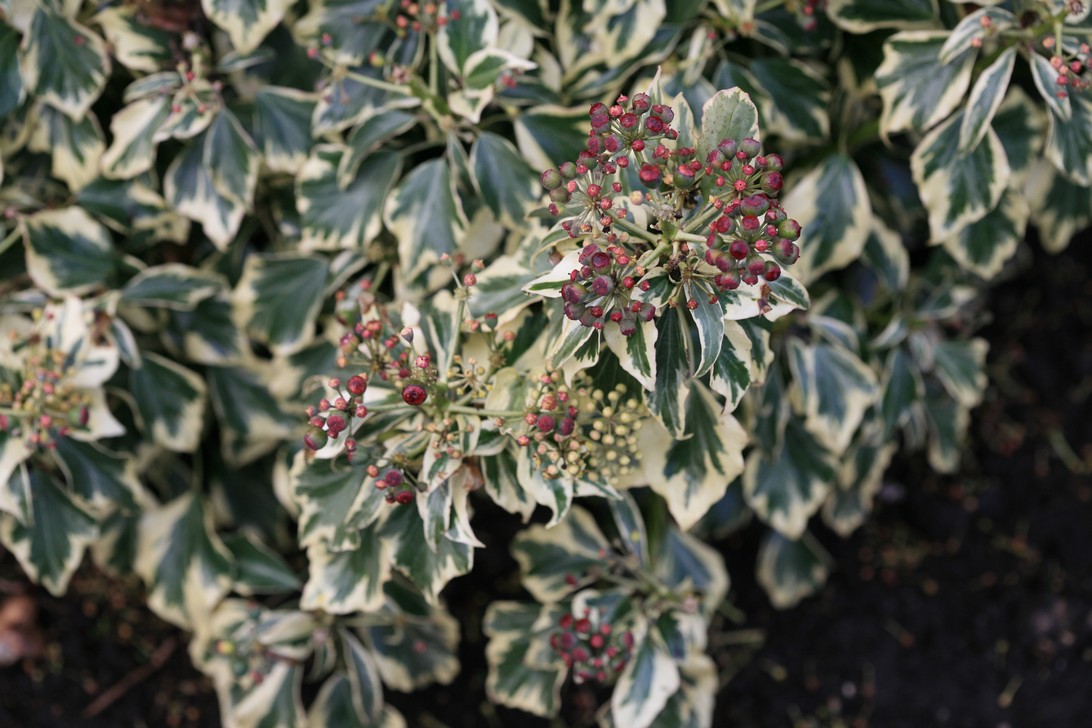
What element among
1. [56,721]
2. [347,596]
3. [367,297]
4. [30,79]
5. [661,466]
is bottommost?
[56,721]

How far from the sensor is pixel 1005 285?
240cm

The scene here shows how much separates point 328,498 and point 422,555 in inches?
6.4

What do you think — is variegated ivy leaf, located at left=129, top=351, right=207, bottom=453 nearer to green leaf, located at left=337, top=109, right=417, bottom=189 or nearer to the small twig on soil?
green leaf, located at left=337, top=109, right=417, bottom=189

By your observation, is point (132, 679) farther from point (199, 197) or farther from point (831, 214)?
point (831, 214)

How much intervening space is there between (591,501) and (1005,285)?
119 cm

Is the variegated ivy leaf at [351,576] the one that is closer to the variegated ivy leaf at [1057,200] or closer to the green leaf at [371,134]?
the green leaf at [371,134]

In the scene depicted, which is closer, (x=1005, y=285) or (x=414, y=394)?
(x=414, y=394)

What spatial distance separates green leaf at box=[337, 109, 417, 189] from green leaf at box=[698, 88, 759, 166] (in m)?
0.54

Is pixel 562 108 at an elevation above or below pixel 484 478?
above

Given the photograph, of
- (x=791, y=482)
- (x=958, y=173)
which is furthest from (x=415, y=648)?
(x=958, y=173)

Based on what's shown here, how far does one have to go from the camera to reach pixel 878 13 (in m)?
1.57

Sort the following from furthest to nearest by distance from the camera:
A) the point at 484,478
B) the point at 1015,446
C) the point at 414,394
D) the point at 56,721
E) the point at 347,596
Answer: the point at 1015,446, the point at 56,721, the point at 347,596, the point at 484,478, the point at 414,394

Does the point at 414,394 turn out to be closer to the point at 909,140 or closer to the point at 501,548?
the point at 501,548

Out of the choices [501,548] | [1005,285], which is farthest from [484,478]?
[1005,285]
